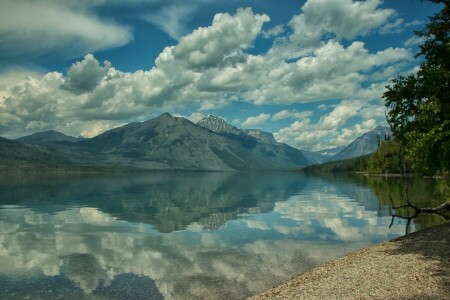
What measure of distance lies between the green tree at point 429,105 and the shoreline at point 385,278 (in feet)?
24.3

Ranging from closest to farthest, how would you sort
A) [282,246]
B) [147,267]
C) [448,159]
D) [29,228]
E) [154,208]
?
1. [448,159]
2. [147,267]
3. [282,246]
4. [29,228]
5. [154,208]

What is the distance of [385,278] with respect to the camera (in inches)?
968

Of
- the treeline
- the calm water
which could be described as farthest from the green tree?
the calm water

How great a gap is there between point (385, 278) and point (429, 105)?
1486 cm

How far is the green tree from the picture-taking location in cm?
3155

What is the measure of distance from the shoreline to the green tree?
740 cm

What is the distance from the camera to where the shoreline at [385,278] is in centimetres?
2177

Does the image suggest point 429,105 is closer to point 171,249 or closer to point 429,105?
point 429,105

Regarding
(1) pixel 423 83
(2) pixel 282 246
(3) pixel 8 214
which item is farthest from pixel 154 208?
(1) pixel 423 83

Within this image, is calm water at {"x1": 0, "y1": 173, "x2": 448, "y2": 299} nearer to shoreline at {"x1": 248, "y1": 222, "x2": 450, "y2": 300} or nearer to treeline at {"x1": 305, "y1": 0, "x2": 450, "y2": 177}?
shoreline at {"x1": 248, "y1": 222, "x2": 450, "y2": 300}

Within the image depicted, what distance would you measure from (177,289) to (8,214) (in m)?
66.5

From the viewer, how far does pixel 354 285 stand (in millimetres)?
23844

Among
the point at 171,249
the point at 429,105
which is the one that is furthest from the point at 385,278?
the point at 171,249

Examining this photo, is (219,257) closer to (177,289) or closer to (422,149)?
(177,289)
